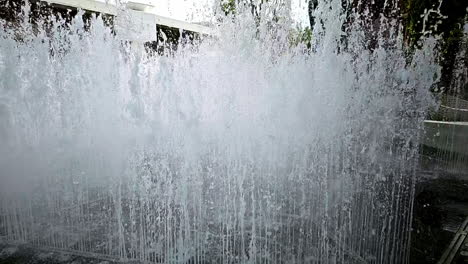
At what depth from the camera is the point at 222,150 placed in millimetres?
5309

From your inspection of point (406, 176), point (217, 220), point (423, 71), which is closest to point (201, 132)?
point (217, 220)

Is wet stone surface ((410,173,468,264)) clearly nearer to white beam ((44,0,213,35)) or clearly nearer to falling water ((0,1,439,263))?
falling water ((0,1,439,263))

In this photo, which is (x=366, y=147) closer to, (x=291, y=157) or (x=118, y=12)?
(x=291, y=157)

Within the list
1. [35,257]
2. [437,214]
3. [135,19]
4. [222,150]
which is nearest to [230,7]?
[135,19]

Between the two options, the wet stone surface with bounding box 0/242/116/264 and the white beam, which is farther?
the white beam

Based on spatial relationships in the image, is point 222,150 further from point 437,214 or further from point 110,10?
point 110,10

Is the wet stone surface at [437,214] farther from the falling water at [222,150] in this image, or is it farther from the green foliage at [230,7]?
the green foliage at [230,7]

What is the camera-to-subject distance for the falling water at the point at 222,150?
3.30m

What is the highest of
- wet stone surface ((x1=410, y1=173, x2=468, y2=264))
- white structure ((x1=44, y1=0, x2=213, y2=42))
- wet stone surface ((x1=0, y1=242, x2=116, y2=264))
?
white structure ((x1=44, y1=0, x2=213, y2=42))

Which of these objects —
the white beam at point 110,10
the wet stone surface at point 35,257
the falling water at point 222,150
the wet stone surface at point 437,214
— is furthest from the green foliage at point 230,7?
the wet stone surface at point 35,257

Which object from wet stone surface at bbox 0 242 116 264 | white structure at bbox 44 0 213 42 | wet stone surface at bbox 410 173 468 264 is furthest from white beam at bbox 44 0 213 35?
wet stone surface at bbox 410 173 468 264

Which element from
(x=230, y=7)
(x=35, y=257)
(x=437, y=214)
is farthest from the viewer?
(x=230, y=7)

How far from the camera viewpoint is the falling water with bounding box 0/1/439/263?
3.30 metres

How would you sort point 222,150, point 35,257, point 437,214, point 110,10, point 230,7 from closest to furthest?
point 35,257 → point 437,214 → point 222,150 → point 110,10 → point 230,7
